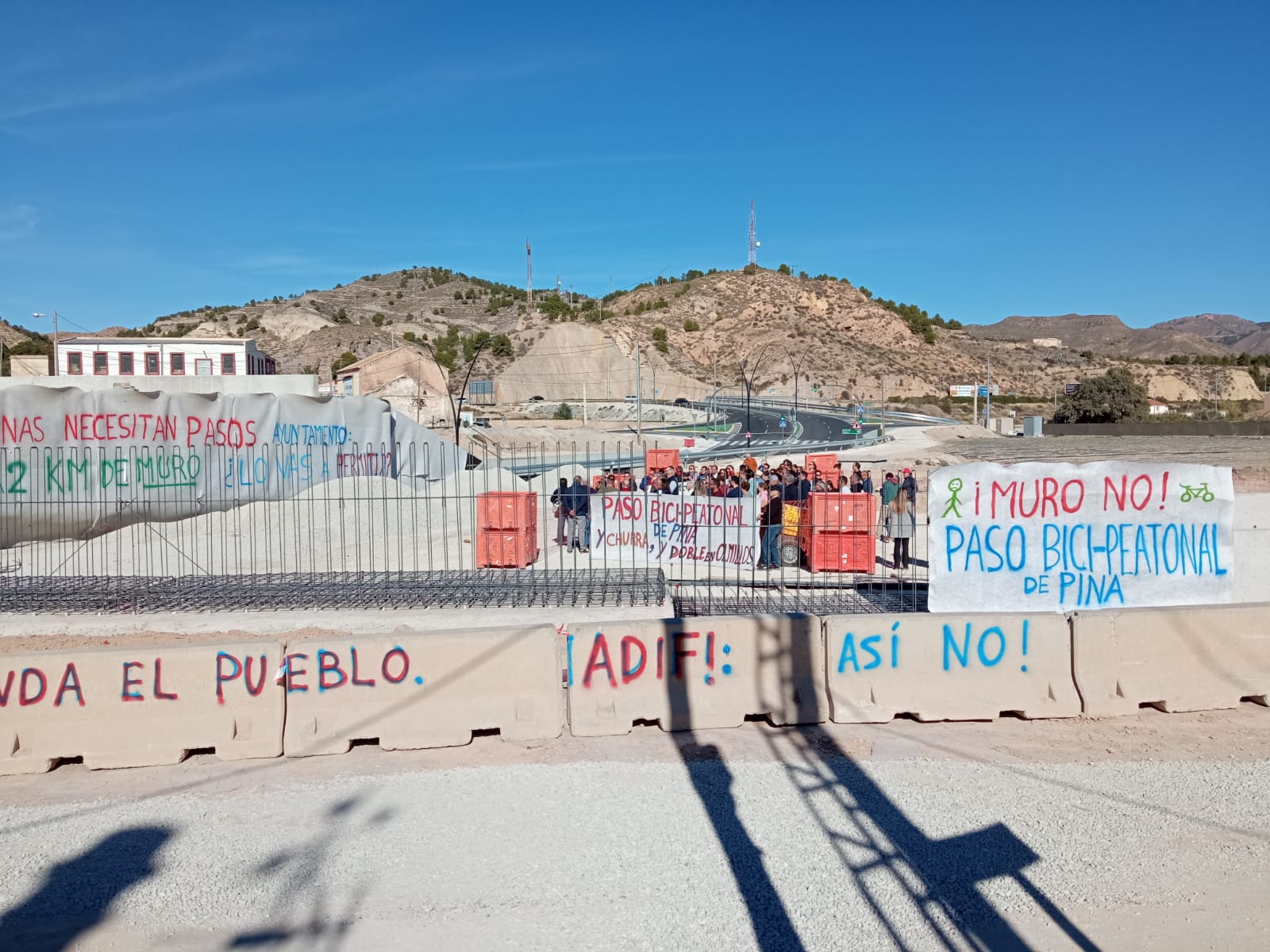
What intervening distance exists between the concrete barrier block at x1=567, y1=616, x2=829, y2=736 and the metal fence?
3997mm

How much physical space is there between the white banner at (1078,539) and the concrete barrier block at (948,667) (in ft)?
8.57

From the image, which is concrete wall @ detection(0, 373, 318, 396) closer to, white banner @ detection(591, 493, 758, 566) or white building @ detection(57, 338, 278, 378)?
white banner @ detection(591, 493, 758, 566)

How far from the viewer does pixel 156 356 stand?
56.8 m

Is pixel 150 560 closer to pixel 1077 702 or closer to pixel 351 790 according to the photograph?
pixel 351 790

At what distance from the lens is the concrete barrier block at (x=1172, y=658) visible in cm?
838

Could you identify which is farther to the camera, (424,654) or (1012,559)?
(1012,559)

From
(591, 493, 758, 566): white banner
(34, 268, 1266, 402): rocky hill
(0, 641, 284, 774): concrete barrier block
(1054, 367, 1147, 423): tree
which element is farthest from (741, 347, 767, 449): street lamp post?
(0, 641, 284, 774): concrete barrier block

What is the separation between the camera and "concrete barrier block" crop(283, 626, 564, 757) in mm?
7617

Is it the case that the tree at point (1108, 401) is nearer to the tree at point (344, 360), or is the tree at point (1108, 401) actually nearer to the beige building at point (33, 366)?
the tree at point (344, 360)

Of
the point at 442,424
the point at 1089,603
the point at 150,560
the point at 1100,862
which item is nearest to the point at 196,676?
the point at 1100,862

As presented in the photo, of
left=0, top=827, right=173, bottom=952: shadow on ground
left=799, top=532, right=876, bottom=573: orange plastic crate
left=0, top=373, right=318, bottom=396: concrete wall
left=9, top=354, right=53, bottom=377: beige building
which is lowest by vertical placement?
left=0, top=827, right=173, bottom=952: shadow on ground

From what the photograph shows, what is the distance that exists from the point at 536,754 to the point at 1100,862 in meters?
3.96

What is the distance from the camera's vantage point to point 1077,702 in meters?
8.34

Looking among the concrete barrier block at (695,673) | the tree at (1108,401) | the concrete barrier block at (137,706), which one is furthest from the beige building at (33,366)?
the tree at (1108,401)
